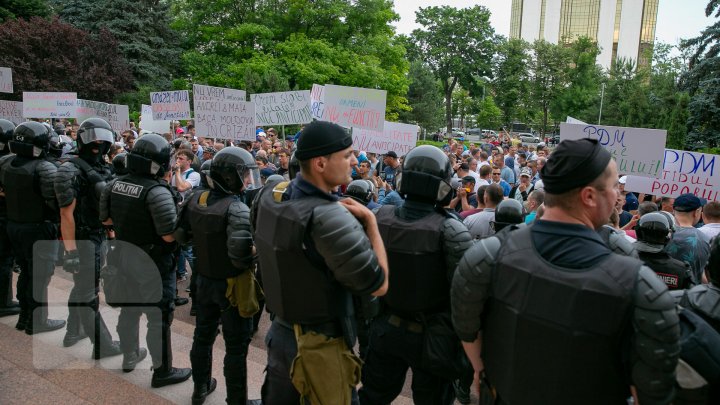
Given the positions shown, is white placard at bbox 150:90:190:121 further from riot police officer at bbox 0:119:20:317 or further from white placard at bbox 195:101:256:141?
riot police officer at bbox 0:119:20:317

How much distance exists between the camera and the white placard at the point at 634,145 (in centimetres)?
720

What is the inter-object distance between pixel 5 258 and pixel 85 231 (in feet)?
4.33

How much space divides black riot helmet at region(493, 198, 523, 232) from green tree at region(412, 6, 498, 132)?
51347 millimetres

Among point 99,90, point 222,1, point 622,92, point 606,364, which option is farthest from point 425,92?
point 606,364

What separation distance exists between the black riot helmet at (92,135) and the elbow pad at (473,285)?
4.35 meters

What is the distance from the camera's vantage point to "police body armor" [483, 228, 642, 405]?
197 cm

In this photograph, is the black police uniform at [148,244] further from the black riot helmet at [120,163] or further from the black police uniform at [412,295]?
the black police uniform at [412,295]

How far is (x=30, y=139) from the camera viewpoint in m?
5.41

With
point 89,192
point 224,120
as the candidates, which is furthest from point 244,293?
point 224,120

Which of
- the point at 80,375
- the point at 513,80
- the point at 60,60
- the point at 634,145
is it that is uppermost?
the point at 513,80

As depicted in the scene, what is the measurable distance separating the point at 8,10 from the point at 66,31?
9.07 meters

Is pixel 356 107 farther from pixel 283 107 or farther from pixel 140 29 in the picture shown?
pixel 140 29

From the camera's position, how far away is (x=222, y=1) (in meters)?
30.6

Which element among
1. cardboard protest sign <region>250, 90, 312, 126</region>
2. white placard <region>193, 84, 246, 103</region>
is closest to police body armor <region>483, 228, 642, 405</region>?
white placard <region>193, 84, 246, 103</region>
